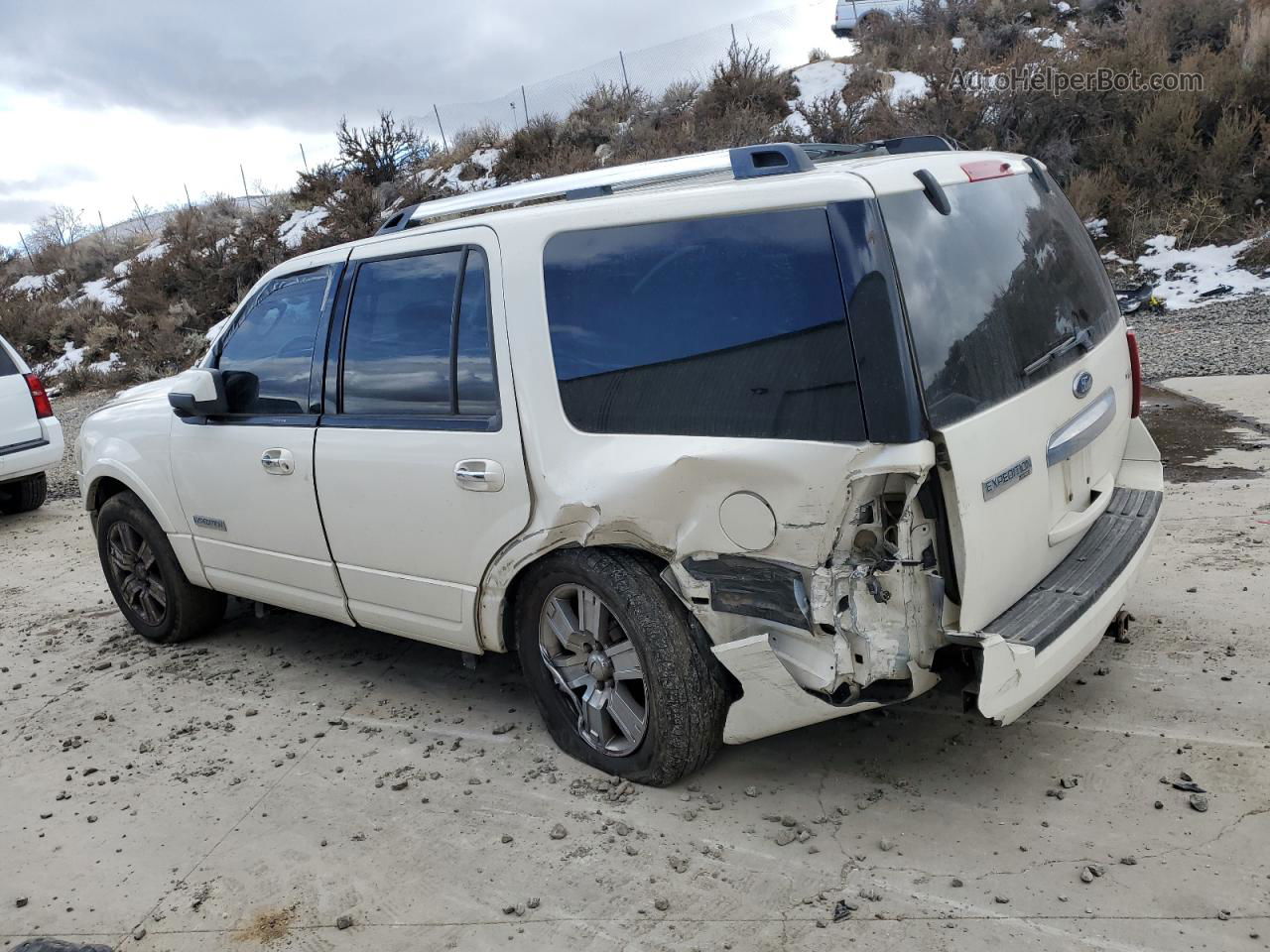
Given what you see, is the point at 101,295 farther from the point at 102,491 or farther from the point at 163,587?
the point at 163,587

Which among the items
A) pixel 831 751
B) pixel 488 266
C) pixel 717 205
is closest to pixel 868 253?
pixel 717 205

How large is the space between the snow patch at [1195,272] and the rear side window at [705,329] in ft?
35.5

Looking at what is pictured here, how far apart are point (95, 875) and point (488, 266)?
239cm

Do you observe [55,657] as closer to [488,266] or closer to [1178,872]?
[488,266]

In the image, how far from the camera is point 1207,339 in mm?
9945

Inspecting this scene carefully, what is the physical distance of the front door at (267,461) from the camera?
421 centimetres

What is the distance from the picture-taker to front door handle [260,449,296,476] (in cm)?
420

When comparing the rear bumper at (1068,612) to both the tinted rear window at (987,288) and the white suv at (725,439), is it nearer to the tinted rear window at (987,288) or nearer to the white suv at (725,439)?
the white suv at (725,439)

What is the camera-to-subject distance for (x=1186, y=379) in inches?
338

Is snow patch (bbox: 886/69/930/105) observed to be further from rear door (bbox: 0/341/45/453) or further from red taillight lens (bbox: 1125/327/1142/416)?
red taillight lens (bbox: 1125/327/1142/416)

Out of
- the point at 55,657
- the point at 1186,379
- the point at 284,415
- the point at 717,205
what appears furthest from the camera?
the point at 1186,379

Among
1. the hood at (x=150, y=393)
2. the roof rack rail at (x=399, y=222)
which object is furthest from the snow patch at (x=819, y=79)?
the roof rack rail at (x=399, y=222)

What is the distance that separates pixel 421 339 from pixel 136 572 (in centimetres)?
262

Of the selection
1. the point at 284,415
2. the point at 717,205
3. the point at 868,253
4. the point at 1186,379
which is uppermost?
the point at 717,205
